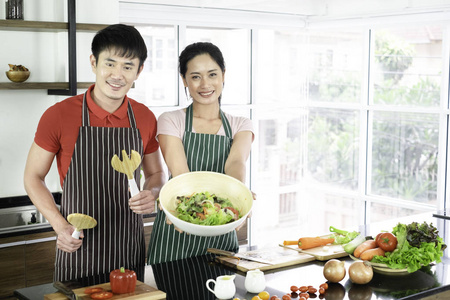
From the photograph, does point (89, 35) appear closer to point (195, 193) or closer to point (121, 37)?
point (121, 37)

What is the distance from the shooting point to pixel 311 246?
9.59ft

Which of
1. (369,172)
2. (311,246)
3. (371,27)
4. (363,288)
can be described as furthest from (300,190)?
(363,288)

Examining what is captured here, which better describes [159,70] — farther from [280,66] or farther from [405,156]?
[405,156]

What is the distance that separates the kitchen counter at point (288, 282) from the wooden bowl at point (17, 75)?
2.18m

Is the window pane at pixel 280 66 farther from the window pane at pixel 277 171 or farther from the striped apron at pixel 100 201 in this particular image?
the striped apron at pixel 100 201

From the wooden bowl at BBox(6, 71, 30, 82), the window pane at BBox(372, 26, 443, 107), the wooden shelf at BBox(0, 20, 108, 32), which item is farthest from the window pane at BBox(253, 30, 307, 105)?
the wooden bowl at BBox(6, 71, 30, 82)

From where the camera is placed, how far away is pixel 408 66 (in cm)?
580

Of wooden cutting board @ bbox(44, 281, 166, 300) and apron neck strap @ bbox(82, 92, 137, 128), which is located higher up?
apron neck strap @ bbox(82, 92, 137, 128)

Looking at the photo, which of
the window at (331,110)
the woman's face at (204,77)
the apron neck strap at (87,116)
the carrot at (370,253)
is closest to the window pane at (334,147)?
the window at (331,110)

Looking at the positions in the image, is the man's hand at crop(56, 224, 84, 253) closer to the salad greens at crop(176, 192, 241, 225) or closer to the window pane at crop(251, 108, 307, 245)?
the salad greens at crop(176, 192, 241, 225)

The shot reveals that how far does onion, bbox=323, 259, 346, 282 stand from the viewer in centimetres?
244

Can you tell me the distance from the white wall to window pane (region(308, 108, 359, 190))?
2.90 meters

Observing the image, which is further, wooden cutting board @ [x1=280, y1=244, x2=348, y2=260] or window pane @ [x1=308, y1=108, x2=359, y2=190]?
window pane @ [x1=308, y1=108, x2=359, y2=190]

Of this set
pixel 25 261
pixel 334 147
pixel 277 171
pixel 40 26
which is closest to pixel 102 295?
pixel 25 261
